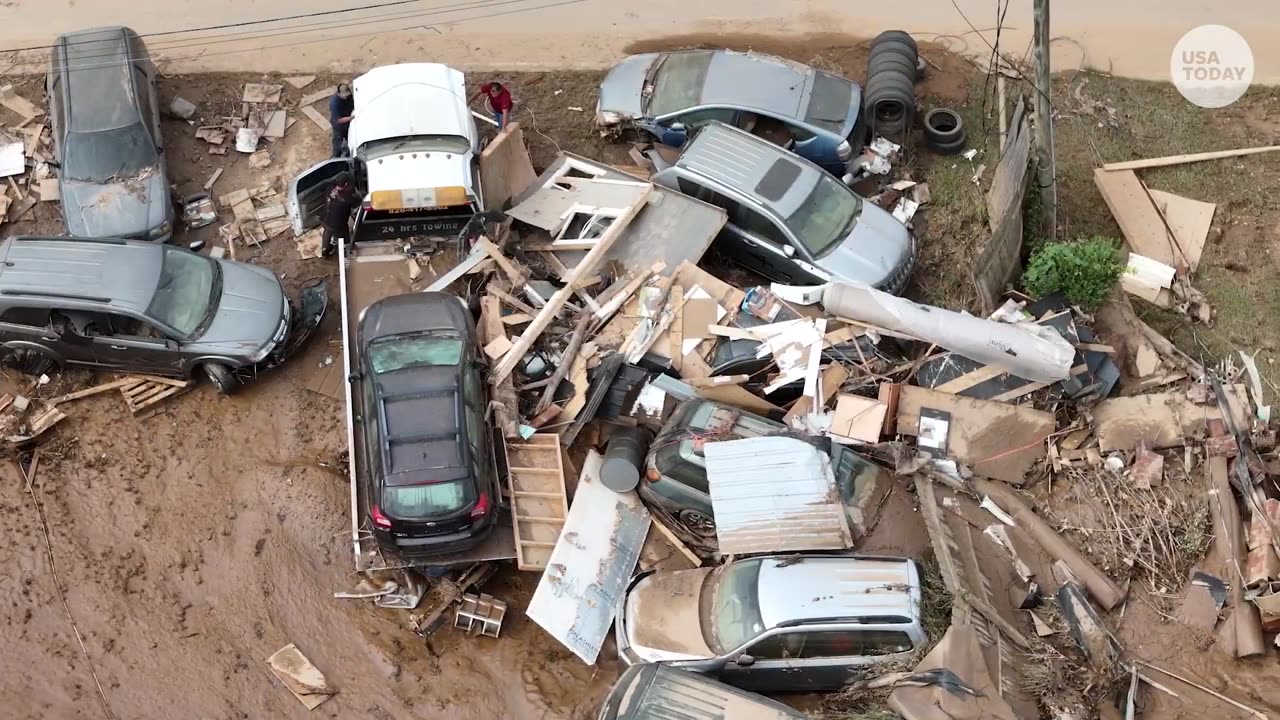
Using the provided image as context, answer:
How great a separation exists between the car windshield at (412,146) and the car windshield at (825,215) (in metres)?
3.96

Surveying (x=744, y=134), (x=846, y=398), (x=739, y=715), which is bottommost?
(x=739, y=715)

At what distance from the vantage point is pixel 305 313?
39.6ft

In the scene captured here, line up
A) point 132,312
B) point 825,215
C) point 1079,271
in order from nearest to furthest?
point 132,312 < point 1079,271 < point 825,215

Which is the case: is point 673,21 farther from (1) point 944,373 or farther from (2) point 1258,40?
(2) point 1258,40

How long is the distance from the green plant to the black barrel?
4.64m

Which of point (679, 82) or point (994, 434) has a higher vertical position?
point (679, 82)

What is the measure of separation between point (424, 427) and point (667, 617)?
289 cm

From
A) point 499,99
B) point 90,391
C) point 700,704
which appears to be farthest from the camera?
point 499,99

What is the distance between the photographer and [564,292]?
38.1 feet

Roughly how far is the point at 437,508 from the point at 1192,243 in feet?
30.0

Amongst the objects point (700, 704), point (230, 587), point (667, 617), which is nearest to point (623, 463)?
point (667, 617)

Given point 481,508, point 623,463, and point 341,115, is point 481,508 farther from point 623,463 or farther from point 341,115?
point 341,115

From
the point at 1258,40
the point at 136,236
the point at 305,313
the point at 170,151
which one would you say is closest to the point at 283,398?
the point at 305,313

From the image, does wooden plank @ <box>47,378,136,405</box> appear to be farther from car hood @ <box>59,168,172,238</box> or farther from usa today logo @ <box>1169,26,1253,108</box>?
usa today logo @ <box>1169,26,1253,108</box>
